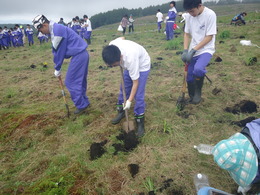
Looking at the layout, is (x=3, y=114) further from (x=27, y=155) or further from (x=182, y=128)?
(x=182, y=128)

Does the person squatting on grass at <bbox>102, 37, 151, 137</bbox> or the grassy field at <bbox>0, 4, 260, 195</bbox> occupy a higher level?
the person squatting on grass at <bbox>102, 37, 151, 137</bbox>

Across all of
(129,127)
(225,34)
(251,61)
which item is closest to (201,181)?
(129,127)

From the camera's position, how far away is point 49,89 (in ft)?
16.6

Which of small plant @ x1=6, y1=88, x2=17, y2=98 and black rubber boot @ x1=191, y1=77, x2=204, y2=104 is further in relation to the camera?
small plant @ x1=6, y1=88, x2=17, y2=98

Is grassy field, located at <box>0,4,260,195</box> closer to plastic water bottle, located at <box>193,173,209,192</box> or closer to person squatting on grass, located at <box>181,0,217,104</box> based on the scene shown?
plastic water bottle, located at <box>193,173,209,192</box>

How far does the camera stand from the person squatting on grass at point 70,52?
3.02 m

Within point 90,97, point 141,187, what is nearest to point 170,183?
point 141,187

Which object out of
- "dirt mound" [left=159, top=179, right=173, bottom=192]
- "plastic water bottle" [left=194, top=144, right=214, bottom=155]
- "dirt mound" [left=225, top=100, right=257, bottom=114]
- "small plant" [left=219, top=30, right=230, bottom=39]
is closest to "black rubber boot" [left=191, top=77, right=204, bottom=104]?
"dirt mound" [left=225, top=100, right=257, bottom=114]

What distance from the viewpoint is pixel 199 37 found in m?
2.99

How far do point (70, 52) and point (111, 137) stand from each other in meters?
1.70

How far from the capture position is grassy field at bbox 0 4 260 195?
212 centimetres

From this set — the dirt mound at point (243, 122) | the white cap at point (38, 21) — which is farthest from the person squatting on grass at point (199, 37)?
the white cap at point (38, 21)

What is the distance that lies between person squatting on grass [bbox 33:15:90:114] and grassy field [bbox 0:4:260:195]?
1.83 feet

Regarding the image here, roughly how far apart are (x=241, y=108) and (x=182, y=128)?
122cm
